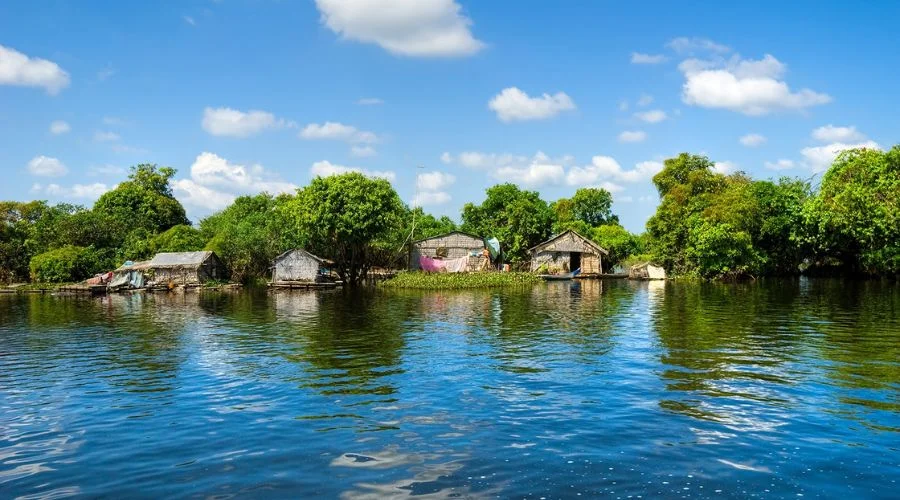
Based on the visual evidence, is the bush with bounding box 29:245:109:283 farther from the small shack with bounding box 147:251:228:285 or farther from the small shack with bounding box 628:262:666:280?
the small shack with bounding box 628:262:666:280

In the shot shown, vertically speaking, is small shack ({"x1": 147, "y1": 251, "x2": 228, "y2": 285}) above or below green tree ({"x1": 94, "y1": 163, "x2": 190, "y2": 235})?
below

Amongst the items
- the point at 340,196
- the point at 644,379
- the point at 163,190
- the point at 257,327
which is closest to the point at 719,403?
the point at 644,379

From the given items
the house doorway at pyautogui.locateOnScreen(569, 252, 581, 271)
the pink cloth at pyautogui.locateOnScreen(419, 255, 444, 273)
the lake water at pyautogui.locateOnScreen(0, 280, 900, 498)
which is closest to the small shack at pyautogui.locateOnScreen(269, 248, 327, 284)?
the pink cloth at pyautogui.locateOnScreen(419, 255, 444, 273)

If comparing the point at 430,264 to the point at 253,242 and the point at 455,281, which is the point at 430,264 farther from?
the point at 253,242

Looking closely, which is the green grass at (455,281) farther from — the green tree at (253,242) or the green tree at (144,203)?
the green tree at (144,203)

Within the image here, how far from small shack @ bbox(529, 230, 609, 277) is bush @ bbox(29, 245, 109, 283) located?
Result: 3818 cm

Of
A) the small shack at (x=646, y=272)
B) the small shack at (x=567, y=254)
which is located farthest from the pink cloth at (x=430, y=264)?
the small shack at (x=646, y=272)

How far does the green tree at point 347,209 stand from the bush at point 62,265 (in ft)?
61.1

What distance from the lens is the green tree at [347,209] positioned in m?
46.1

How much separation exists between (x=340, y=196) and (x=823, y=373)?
36.5 metres

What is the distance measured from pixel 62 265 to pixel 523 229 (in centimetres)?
4015

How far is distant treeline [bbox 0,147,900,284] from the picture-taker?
45.6 m

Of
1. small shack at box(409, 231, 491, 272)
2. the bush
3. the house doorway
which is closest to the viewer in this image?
the bush

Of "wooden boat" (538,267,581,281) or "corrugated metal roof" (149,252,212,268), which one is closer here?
"corrugated metal roof" (149,252,212,268)
